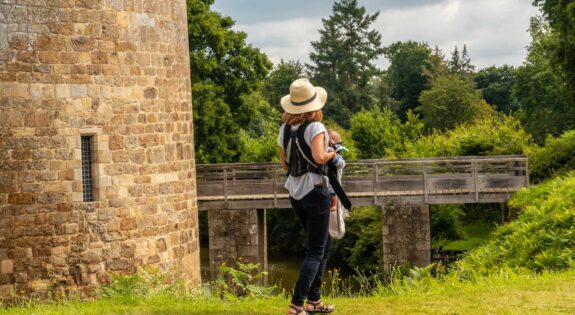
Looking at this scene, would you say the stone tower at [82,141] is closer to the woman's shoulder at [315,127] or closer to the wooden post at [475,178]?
the woman's shoulder at [315,127]

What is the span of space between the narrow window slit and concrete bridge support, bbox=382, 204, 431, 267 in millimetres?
11702

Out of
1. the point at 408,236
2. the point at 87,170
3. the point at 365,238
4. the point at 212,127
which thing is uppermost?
the point at 212,127

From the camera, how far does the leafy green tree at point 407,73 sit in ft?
242

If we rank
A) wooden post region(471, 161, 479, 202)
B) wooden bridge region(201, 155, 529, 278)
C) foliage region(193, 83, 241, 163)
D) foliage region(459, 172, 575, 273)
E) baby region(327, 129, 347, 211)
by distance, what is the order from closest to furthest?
baby region(327, 129, 347, 211) < foliage region(459, 172, 575, 273) < wooden bridge region(201, 155, 529, 278) < wooden post region(471, 161, 479, 202) < foliage region(193, 83, 241, 163)

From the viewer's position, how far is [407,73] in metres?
76.1

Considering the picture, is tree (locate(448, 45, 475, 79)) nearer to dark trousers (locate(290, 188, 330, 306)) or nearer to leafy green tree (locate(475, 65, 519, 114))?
leafy green tree (locate(475, 65, 519, 114))

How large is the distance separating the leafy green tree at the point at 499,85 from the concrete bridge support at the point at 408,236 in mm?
52205

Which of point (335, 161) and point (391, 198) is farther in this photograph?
point (391, 198)

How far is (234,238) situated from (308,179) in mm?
16977

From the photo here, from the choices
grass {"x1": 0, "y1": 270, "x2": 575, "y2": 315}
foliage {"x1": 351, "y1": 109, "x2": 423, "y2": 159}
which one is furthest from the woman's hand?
foliage {"x1": 351, "y1": 109, "x2": 423, "y2": 159}

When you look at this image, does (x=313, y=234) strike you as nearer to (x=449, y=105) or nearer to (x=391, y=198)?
(x=391, y=198)

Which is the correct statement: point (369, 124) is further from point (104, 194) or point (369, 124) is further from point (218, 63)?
point (104, 194)

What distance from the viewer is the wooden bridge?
25.0m

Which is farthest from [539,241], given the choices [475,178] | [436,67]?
[436,67]
